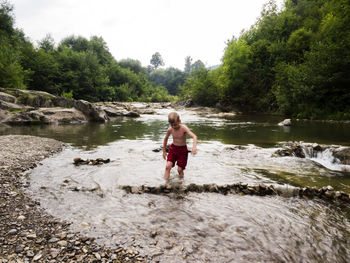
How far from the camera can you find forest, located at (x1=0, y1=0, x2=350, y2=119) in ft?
78.3

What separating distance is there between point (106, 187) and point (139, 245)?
2735 millimetres

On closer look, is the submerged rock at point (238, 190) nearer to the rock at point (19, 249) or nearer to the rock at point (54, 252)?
the rock at point (54, 252)

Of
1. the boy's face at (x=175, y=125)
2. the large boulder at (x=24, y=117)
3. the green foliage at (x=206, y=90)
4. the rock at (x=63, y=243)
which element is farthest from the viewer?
the green foliage at (x=206, y=90)

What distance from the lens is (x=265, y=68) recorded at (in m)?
42.4

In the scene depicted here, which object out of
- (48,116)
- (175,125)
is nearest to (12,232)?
(175,125)

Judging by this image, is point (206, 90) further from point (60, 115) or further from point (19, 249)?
point (19, 249)

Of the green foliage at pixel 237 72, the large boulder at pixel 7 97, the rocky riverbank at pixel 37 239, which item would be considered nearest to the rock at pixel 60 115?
the large boulder at pixel 7 97

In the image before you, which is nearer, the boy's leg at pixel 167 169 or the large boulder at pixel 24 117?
the boy's leg at pixel 167 169

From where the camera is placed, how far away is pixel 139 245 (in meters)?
3.22

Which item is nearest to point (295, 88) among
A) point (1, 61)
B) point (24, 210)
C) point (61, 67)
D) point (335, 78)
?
point (335, 78)

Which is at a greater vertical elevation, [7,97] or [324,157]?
[7,97]

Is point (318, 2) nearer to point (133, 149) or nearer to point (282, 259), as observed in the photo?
point (133, 149)

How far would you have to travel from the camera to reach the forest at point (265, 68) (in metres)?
23.9

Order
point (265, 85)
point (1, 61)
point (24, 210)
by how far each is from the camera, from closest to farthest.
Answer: point (24, 210) → point (1, 61) → point (265, 85)
